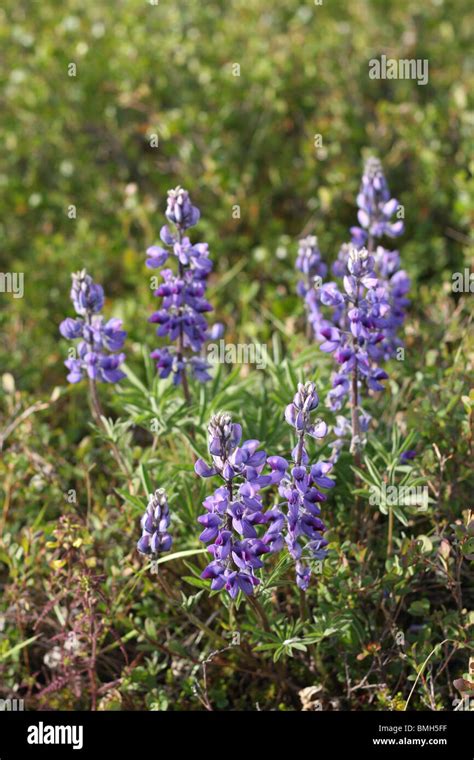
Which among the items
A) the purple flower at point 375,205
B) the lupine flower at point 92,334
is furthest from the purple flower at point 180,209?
the purple flower at point 375,205

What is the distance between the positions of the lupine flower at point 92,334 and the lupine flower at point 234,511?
0.78m

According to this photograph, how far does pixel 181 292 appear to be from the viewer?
340 cm

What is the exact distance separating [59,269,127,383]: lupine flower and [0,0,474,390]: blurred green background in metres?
1.44

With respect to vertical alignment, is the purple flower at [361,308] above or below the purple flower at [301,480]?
above

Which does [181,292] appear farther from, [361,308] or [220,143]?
[220,143]

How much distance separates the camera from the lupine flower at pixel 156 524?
288cm

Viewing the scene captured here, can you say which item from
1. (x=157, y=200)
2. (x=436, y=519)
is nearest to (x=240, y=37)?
(x=157, y=200)

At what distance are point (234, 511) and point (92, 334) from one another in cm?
99

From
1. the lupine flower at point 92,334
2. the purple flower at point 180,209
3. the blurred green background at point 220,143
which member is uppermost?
the blurred green background at point 220,143

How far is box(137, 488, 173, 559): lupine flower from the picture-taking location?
2.88m

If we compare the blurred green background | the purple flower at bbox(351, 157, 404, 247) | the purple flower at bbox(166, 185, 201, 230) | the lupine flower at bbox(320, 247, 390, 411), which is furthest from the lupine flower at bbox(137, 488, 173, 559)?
the blurred green background

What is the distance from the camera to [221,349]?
14.7 feet

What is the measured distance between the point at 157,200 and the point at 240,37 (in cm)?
151

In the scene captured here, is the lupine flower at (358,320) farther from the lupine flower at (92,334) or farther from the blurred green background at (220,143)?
the blurred green background at (220,143)
